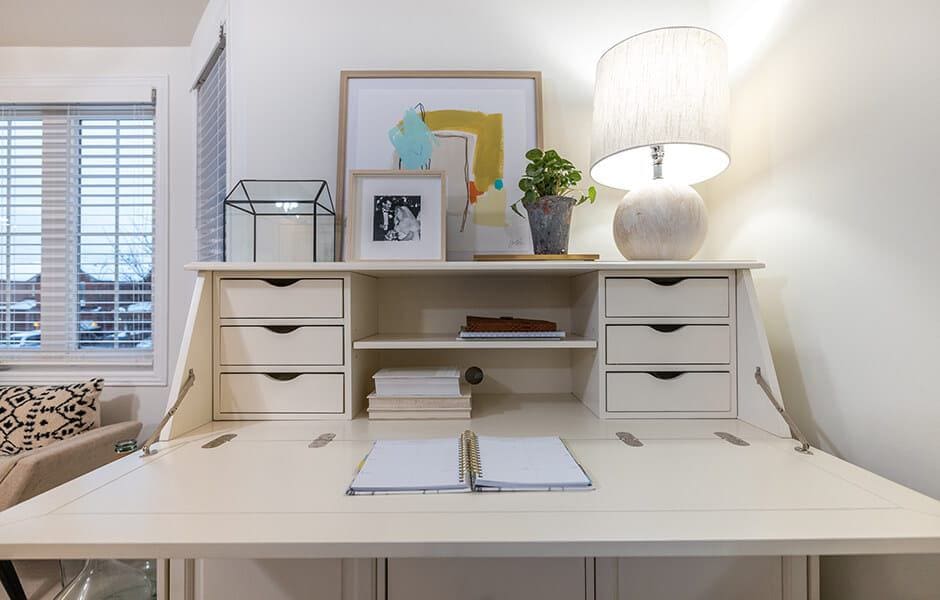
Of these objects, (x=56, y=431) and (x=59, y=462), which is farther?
(x=56, y=431)

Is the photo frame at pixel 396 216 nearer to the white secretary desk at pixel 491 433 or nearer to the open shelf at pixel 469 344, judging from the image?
the white secretary desk at pixel 491 433

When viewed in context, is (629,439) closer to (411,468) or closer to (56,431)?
(411,468)

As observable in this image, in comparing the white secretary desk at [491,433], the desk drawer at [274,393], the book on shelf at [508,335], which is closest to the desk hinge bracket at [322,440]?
the white secretary desk at [491,433]

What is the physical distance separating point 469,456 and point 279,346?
0.55 metres

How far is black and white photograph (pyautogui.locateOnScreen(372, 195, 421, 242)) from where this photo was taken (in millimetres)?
1143

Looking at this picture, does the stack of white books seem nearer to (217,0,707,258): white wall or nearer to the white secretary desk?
the white secretary desk

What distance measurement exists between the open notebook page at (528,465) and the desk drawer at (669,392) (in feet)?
0.81

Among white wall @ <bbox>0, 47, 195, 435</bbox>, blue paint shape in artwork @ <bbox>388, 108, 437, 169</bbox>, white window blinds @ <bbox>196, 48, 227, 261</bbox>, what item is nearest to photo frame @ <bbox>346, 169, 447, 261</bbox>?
blue paint shape in artwork @ <bbox>388, 108, 437, 169</bbox>

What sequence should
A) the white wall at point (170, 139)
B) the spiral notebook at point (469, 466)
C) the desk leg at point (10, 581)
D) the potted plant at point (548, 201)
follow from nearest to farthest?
the spiral notebook at point (469, 466) < the desk leg at point (10, 581) < the potted plant at point (548, 201) < the white wall at point (170, 139)

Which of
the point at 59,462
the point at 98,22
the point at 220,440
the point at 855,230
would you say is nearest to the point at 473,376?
the point at 220,440

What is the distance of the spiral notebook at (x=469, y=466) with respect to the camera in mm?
679

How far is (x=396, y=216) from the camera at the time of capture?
1.15 metres

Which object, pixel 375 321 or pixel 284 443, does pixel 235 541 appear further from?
pixel 375 321

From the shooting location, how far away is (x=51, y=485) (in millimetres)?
1376
